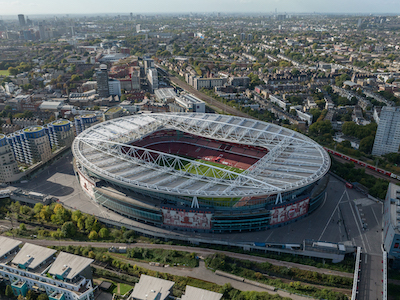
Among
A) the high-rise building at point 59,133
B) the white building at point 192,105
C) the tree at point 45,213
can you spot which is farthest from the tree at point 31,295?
the white building at point 192,105

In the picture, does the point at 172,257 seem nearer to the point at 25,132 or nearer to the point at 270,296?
the point at 270,296

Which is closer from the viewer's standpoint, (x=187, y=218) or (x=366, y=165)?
(x=187, y=218)

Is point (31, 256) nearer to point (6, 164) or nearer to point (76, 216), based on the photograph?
point (76, 216)

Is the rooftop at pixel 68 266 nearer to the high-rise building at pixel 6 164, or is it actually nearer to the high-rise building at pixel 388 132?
the high-rise building at pixel 6 164

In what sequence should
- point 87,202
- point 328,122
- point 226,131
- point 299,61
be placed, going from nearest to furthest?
point 87,202 < point 226,131 < point 328,122 < point 299,61

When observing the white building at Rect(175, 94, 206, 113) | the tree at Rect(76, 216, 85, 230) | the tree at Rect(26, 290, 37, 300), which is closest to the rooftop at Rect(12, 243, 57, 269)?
the tree at Rect(26, 290, 37, 300)

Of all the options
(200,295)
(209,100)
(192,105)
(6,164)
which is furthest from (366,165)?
(6,164)

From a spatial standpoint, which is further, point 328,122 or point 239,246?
point 328,122

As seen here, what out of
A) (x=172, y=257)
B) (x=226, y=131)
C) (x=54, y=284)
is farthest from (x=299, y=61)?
(x=54, y=284)
